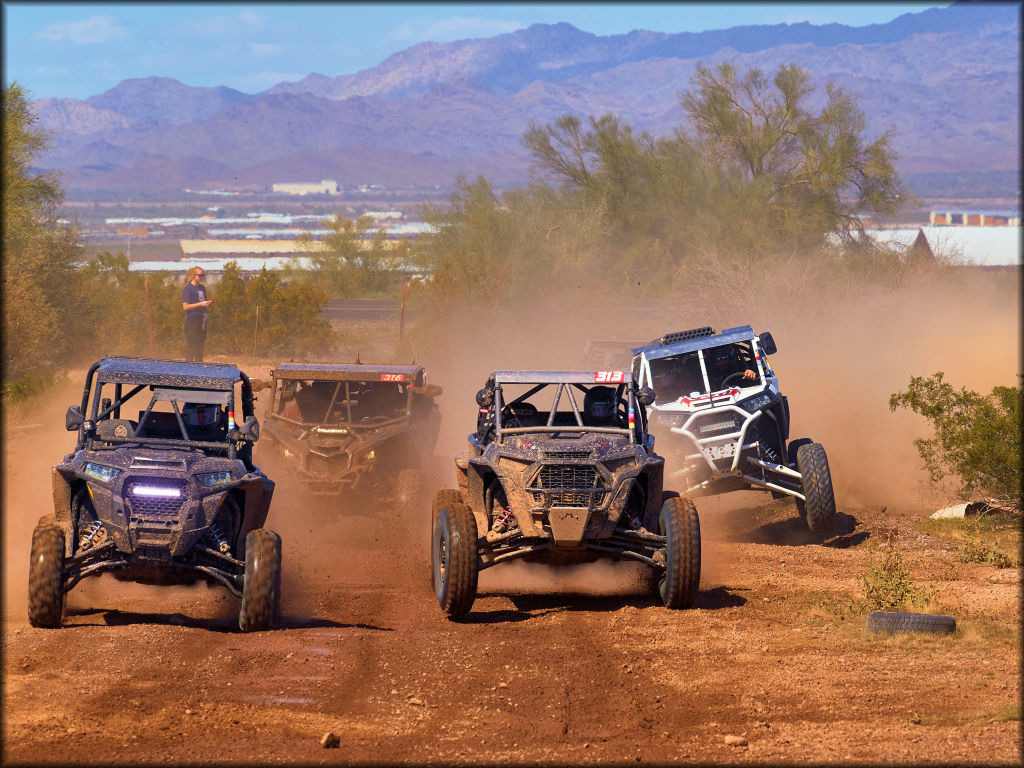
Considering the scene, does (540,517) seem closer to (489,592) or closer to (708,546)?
(489,592)

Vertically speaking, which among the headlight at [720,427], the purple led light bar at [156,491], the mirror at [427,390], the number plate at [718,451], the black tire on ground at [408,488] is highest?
the purple led light bar at [156,491]

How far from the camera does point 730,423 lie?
50.7 feet

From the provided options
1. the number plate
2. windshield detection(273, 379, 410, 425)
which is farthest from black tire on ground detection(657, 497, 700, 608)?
windshield detection(273, 379, 410, 425)

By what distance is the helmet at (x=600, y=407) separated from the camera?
42.1ft

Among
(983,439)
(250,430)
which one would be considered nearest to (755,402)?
(983,439)

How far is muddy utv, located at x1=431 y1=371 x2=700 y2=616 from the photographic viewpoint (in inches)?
431

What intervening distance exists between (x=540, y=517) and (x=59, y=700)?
14.0 ft

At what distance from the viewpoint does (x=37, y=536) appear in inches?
400

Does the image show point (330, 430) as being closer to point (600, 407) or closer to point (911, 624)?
point (600, 407)

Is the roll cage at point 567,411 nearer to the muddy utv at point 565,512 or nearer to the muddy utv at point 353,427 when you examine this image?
the muddy utv at point 565,512

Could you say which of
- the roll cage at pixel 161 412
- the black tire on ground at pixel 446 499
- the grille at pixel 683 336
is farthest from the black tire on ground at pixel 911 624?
the grille at pixel 683 336

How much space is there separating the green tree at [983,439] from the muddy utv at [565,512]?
5.93 metres

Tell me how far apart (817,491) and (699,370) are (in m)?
2.55

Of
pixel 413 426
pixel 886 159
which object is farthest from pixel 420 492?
pixel 886 159
